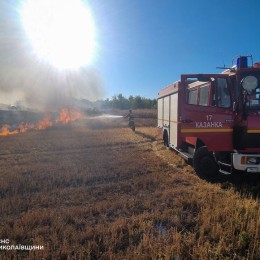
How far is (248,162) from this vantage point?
657 cm

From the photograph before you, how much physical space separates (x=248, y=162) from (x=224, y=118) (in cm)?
123

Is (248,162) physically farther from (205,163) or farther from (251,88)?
(251,88)

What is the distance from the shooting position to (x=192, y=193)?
644 centimetres

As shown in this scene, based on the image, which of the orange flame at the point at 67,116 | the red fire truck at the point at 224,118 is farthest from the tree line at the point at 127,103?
the red fire truck at the point at 224,118

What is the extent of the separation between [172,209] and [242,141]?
99.2 inches

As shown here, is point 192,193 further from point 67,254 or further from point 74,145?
point 74,145

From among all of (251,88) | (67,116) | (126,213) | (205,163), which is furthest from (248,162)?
(67,116)

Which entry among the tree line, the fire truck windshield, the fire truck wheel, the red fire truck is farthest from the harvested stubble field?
the tree line

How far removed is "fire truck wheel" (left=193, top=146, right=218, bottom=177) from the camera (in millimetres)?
7707

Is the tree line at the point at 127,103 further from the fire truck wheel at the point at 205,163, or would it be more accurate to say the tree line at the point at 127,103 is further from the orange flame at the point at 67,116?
the fire truck wheel at the point at 205,163

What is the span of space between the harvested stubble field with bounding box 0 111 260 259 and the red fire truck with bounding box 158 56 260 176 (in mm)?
607

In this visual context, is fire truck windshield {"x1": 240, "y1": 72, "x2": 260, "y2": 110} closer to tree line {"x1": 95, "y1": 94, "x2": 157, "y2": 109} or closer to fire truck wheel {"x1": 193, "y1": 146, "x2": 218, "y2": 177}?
fire truck wheel {"x1": 193, "y1": 146, "x2": 218, "y2": 177}

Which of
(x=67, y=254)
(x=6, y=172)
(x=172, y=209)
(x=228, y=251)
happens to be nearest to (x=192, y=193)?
(x=172, y=209)

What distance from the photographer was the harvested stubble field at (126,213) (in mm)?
4020
